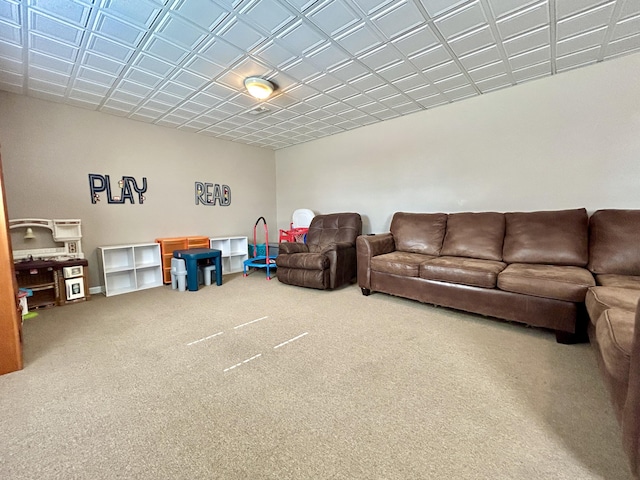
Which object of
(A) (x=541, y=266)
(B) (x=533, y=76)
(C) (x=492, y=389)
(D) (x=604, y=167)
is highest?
(B) (x=533, y=76)

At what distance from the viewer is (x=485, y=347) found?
2.09 metres

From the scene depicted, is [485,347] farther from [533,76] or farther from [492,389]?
[533,76]

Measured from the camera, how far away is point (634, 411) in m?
0.95

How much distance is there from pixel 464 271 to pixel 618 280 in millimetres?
1052

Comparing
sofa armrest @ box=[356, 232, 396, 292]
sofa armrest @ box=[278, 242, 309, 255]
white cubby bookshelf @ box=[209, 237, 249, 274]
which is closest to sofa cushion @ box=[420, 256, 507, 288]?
sofa armrest @ box=[356, 232, 396, 292]

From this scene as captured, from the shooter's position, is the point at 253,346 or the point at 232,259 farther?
the point at 232,259

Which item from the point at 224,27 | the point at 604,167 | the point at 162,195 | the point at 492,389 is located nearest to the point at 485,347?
the point at 492,389

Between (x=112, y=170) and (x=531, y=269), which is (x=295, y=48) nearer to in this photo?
(x=531, y=269)

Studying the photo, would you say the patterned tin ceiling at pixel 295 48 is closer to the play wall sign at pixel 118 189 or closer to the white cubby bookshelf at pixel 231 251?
the play wall sign at pixel 118 189

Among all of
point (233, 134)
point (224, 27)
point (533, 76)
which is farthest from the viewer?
point (233, 134)

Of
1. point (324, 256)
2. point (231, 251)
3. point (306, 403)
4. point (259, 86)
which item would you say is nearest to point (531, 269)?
point (324, 256)

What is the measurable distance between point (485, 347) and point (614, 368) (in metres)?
0.98

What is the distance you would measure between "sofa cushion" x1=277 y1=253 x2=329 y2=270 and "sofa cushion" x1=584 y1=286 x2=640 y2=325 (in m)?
2.48

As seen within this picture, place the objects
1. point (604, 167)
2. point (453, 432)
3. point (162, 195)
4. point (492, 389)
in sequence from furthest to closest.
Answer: point (162, 195)
point (604, 167)
point (492, 389)
point (453, 432)
